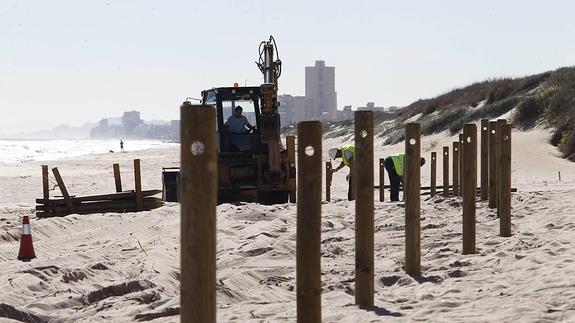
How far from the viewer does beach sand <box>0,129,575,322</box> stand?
522 cm

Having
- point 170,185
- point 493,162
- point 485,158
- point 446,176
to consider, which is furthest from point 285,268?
point 170,185

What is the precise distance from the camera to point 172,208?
1257 cm

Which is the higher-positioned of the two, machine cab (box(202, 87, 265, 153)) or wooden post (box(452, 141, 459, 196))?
machine cab (box(202, 87, 265, 153))

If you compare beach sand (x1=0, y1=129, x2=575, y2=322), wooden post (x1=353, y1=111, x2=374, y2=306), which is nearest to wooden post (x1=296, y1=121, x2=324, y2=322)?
beach sand (x1=0, y1=129, x2=575, y2=322)

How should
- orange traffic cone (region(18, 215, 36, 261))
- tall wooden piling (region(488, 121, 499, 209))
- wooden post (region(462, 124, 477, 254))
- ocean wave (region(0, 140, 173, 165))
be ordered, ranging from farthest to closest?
ocean wave (region(0, 140, 173, 165)) → tall wooden piling (region(488, 121, 499, 209)) → orange traffic cone (region(18, 215, 36, 261)) → wooden post (region(462, 124, 477, 254))

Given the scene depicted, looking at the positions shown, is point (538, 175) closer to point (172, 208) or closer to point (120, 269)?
point (172, 208)

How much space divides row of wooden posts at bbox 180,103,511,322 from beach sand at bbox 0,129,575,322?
425mm

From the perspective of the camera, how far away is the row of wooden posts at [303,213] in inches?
132

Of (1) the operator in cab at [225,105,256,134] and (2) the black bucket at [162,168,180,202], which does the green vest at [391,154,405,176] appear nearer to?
(1) the operator in cab at [225,105,256,134]

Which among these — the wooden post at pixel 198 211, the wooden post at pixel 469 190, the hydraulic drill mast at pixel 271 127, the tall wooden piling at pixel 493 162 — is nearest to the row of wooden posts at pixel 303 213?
the wooden post at pixel 198 211

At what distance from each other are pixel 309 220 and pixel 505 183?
4.51 m

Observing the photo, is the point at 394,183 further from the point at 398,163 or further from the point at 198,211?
the point at 198,211

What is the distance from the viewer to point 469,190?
24.5ft

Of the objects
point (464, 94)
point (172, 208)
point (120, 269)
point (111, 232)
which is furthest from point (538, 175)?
point (464, 94)
